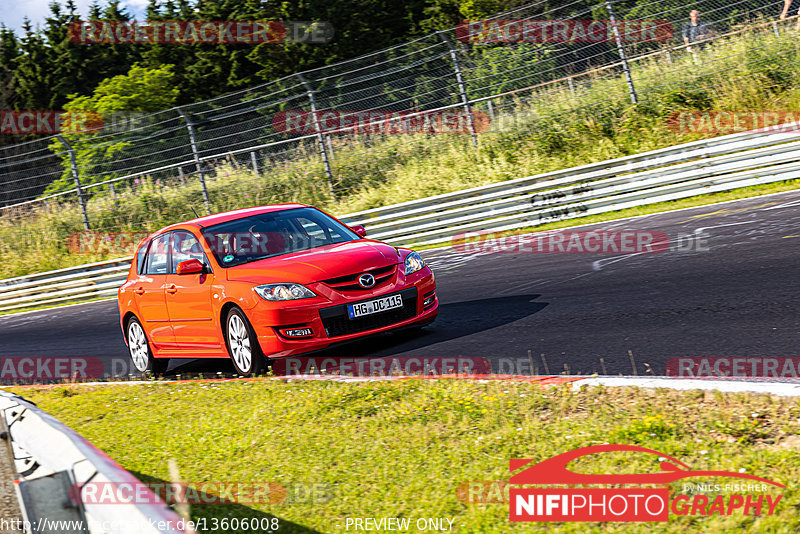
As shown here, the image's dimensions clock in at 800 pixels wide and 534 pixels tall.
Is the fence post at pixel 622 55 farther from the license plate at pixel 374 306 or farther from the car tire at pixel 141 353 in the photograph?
the car tire at pixel 141 353

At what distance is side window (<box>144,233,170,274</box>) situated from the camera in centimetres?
912

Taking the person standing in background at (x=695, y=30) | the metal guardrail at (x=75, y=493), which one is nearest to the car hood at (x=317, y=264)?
the metal guardrail at (x=75, y=493)

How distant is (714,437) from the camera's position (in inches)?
169

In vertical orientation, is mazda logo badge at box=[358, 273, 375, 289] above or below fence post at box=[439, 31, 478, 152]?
below

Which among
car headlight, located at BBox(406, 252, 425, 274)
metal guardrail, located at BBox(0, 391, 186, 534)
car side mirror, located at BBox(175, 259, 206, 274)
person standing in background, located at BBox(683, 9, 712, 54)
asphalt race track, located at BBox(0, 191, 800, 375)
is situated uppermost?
person standing in background, located at BBox(683, 9, 712, 54)

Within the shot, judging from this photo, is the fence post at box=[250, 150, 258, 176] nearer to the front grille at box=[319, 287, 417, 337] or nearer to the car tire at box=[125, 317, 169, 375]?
the car tire at box=[125, 317, 169, 375]

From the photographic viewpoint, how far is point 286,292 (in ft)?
25.1

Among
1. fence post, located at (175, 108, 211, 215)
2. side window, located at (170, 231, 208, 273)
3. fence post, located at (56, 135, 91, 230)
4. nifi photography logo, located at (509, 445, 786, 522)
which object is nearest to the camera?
nifi photography logo, located at (509, 445, 786, 522)

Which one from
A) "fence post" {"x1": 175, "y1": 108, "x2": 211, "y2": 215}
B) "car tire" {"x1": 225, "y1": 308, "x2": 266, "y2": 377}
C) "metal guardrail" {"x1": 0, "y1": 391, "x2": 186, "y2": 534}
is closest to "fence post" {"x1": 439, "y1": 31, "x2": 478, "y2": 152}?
"fence post" {"x1": 175, "y1": 108, "x2": 211, "y2": 215}

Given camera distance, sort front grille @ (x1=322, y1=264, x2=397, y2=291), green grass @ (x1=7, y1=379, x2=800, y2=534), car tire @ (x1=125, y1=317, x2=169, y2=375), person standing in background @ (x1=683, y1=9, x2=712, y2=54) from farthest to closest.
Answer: person standing in background @ (x1=683, y1=9, x2=712, y2=54) → car tire @ (x1=125, y1=317, x2=169, y2=375) → front grille @ (x1=322, y1=264, x2=397, y2=291) → green grass @ (x1=7, y1=379, x2=800, y2=534)

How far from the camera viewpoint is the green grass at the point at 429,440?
3.98m

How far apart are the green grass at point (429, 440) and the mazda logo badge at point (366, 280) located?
1.29 m

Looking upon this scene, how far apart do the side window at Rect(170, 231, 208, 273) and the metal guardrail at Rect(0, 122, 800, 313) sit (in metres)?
7.50

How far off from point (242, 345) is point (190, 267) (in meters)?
0.99
